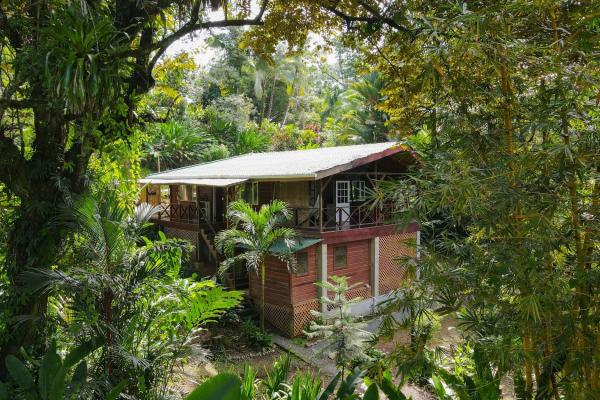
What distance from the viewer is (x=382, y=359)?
3.46 metres

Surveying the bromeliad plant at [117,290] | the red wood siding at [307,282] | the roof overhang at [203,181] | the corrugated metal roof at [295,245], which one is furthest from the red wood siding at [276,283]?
the bromeliad plant at [117,290]

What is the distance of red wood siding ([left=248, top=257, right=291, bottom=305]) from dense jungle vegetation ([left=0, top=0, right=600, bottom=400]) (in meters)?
5.08

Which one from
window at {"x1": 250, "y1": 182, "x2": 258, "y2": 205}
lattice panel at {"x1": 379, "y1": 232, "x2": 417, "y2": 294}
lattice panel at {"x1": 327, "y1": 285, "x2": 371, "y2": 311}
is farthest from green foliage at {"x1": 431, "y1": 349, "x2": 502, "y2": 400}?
window at {"x1": 250, "y1": 182, "x2": 258, "y2": 205}

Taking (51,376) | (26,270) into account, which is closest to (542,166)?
(51,376)

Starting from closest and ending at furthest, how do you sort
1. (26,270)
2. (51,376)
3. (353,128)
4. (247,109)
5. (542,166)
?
(542,166)
(51,376)
(26,270)
(353,128)
(247,109)

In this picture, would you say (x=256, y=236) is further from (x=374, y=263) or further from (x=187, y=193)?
(x=187, y=193)

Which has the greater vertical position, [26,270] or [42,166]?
[42,166]

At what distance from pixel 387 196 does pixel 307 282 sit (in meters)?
9.19

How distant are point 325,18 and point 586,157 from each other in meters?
3.98

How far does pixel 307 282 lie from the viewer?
40.0 ft

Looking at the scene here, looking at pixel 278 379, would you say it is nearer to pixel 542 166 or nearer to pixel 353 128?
pixel 542 166

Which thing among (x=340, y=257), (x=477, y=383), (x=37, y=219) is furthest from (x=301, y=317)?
(x=37, y=219)

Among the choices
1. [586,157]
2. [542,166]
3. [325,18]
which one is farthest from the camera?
[325,18]

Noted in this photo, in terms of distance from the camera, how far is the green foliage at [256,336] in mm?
10828
